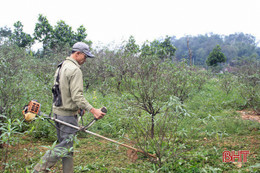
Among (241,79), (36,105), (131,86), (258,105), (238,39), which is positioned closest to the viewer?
(36,105)

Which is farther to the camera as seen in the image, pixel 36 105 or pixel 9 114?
pixel 9 114

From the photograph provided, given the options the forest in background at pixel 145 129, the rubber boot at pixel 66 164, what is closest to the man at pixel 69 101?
the rubber boot at pixel 66 164

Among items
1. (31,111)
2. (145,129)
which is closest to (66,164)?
(31,111)

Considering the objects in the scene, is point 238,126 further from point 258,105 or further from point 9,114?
point 9,114

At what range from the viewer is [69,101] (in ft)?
8.46

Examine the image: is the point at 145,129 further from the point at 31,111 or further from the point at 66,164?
the point at 31,111

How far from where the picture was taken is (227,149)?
3.59m

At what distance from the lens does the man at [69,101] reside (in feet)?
8.07

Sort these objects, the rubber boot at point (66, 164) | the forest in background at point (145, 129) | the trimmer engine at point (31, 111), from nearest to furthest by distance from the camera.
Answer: the trimmer engine at point (31, 111) < the rubber boot at point (66, 164) < the forest in background at point (145, 129)

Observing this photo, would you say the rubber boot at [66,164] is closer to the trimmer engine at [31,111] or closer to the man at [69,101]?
the man at [69,101]

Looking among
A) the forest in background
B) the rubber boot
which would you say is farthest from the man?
the forest in background

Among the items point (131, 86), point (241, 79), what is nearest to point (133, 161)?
point (131, 86)

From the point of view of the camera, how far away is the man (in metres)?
2.46

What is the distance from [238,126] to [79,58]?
12.8ft
